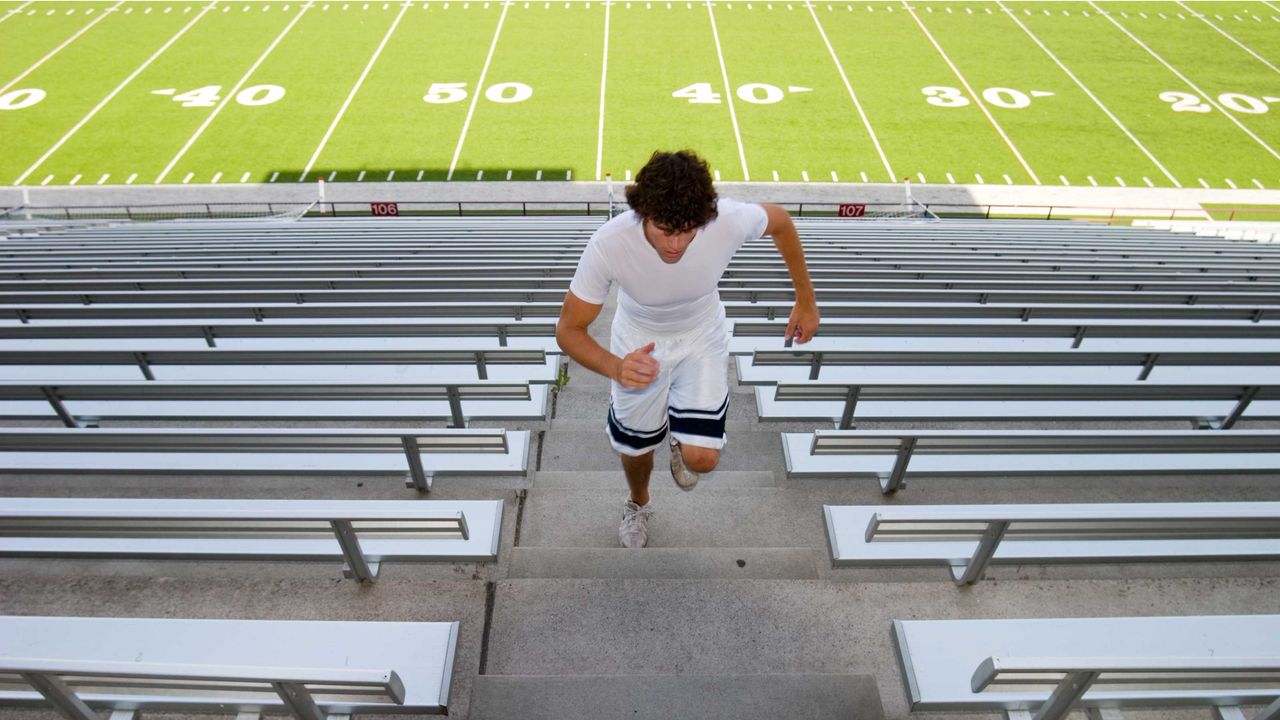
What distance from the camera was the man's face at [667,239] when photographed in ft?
9.02

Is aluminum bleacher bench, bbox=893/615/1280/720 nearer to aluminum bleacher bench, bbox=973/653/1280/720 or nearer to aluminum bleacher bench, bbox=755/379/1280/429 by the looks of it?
aluminum bleacher bench, bbox=973/653/1280/720

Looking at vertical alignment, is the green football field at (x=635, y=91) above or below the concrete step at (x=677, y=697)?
above

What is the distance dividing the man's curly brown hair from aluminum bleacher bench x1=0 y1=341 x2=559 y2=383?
186cm

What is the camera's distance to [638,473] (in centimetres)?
353

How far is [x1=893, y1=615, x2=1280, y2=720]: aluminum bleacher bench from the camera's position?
2.08 metres

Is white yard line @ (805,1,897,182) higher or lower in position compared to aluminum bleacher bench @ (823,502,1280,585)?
higher

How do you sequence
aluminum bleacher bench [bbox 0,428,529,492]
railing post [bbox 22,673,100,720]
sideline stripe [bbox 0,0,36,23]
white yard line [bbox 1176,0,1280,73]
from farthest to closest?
1. sideline stripe [bbox 0,0,36,23]
2. white yard line [bbox 1176,0,1280,73]
3. aluminum bleacher bench [bbox 0,428,529,492]
4. railing post [bbox 22,673,100,720]

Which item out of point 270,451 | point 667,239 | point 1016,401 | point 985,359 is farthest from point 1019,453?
point 270,451

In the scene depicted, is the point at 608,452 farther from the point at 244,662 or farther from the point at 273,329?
the point at 244,662

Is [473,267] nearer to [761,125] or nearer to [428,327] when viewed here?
[428,327]

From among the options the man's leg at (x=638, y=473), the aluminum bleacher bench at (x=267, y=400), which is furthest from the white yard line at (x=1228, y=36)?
the aluminum bleacher bench at (x=267, y=400)

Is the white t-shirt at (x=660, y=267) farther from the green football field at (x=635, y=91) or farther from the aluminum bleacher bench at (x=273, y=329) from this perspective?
the green football field at (x=635, y=91)

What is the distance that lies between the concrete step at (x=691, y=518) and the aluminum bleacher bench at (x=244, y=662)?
44.2 inches

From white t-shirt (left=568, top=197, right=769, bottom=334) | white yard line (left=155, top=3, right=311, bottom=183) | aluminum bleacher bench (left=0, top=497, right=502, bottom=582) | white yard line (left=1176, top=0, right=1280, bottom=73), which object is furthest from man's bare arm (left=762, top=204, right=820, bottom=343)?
white yard line (left=1176, top=0, right=1280, bottom=73)
